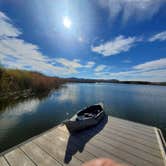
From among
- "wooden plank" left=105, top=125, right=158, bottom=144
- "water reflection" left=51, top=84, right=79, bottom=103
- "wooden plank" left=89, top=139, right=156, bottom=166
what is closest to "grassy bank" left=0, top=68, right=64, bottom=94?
"water reflection" left=51, top=84, right=79, bottom=103

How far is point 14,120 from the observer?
25.2ft

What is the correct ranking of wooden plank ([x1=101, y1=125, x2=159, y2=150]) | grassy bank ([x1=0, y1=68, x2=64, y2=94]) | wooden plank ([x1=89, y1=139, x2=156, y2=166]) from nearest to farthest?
wooden plank ([x1=89, y1=139, x2=156, y2=166]), wooden plank ([x1=101, y1=125, x2=159, y2=150]), grassy bank ([x1=0, y1=68, x2=64, y2=94])

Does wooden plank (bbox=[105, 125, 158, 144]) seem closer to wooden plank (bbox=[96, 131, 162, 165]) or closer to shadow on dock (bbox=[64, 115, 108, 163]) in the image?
shadow on dock (bbox=[64, 115, 108, 163])

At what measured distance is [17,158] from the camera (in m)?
2.83

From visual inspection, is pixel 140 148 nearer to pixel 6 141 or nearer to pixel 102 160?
pixel 102 160

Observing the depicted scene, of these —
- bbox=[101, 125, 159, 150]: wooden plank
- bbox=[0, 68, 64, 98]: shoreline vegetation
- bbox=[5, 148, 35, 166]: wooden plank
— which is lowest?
bbox=[5, 148, 35, 166]: wooden plank

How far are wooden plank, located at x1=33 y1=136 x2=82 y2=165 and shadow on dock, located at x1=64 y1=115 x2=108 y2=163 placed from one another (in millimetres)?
114

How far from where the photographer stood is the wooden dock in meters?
2.79

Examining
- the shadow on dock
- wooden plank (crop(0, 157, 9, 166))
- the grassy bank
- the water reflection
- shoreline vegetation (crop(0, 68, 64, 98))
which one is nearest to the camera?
wooden plank (crop(0, 157, 9, 166))

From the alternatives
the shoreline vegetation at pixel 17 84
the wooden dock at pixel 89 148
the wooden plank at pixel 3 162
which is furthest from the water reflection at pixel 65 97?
the wooden plank at pixel 3 162

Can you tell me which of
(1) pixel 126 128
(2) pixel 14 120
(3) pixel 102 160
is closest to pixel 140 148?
(1) pixel 126 128

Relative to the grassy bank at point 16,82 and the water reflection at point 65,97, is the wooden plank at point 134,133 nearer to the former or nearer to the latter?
the water reflection at point 65,97

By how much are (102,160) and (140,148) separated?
267 centimetres

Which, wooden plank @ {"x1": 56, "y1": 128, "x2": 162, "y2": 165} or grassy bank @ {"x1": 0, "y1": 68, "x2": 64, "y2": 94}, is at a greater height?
grassy bank @ {"x1": 0, "y1": 68, "x2": 64, "y2": 94}
